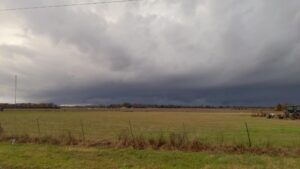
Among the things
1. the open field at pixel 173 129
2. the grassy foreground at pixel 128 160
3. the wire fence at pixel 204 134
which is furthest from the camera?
the open field at pixel 173 129

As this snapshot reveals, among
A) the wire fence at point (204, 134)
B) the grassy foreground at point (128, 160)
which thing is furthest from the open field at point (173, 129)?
the grassy foreground at point (128, 160)

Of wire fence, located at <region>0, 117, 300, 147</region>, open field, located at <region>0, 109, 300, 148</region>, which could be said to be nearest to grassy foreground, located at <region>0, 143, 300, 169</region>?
open field, located at <region>0, 109, 300, 148</region>

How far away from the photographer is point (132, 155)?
2125 centimetres

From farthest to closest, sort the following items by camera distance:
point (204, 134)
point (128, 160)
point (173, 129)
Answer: point (173, 129)
point (204, 134)
point (128, 160)

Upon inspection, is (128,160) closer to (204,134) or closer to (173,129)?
(204,134)

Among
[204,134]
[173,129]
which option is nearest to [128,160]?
[204,134]

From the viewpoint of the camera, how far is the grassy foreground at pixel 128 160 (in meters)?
18.0

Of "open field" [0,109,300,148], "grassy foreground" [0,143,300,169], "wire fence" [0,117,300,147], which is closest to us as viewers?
"grassy foreground" [0,143,300,169]

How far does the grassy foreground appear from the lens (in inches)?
707

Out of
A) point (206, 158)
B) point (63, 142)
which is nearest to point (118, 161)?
point (206, 158)

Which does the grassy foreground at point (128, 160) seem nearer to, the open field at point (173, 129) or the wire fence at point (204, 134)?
the open field at point (173, 129)

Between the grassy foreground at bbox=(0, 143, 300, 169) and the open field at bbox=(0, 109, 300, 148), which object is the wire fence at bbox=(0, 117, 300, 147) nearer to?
the open field at bbox=(0, 109, 300, 148)

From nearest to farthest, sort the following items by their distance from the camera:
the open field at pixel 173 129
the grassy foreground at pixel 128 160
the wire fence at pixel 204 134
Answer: the grassy foreground at pixel 128 160, the wire fence at pixel 204 134, the open field at pixel 173 129

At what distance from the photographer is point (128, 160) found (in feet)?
64.3
